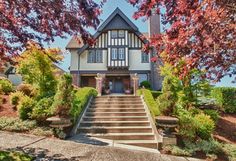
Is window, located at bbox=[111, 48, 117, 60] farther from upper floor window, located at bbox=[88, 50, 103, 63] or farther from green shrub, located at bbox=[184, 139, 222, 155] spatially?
green shrub, located at bbox=[184, 139, 222, 155]

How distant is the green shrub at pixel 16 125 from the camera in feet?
28.7

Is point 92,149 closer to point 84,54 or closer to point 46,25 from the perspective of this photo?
point 46,25

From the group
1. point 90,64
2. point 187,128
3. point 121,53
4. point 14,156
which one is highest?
point 121,53

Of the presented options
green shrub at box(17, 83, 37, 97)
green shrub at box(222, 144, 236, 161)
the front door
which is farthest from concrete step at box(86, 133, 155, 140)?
the front door

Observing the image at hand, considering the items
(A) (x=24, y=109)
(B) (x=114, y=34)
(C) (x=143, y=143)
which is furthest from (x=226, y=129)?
(B) (x=114, y=34)

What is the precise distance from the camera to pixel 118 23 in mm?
25828

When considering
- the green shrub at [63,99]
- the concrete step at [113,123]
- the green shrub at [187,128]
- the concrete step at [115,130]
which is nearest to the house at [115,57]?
the concrete step at [113,123]

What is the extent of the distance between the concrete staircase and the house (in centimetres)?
1293

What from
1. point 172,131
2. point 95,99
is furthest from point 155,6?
point 95,99

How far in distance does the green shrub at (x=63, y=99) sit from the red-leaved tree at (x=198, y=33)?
461cm

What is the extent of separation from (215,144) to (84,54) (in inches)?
813

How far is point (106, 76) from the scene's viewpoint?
26.6 m

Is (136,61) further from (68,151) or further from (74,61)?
(68,151)

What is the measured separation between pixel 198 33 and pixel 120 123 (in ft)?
21.5
